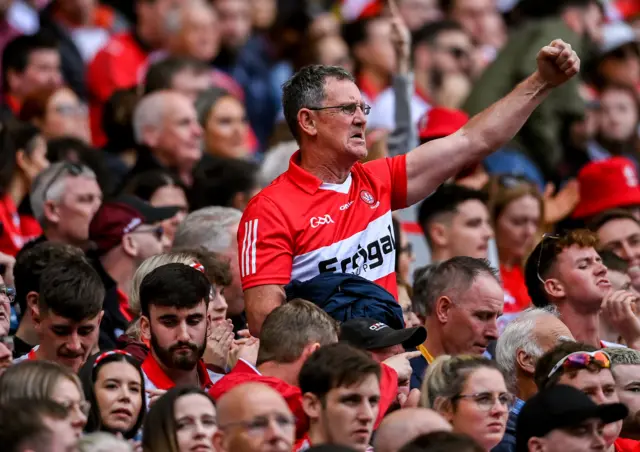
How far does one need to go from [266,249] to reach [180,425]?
119cm

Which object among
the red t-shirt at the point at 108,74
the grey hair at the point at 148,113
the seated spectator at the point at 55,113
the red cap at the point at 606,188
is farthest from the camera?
the red t-shirt at the point at 108,74

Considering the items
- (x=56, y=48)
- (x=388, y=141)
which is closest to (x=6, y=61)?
(x=56, y=48)

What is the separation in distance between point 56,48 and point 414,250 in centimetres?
360

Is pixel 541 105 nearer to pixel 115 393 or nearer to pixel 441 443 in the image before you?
pixel 115 393

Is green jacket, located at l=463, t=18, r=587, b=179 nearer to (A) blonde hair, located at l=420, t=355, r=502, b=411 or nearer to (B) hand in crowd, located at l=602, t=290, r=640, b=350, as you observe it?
(B) hand in crowd, located at l=602, t=290, r=640, b=350

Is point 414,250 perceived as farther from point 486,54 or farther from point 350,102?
point 486,54

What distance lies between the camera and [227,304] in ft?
28.7

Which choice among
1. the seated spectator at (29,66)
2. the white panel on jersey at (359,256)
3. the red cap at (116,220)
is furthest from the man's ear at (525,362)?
the seated spectator at (29,66)

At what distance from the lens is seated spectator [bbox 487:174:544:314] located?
36.8 ft

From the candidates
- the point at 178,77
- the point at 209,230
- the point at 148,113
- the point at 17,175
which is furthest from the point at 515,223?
the point at 17,175

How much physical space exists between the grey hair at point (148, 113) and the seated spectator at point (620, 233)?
325 centimetres

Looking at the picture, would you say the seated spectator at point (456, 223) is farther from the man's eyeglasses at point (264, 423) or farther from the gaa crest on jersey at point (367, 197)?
the man's eyeglasses at point (264, 423)

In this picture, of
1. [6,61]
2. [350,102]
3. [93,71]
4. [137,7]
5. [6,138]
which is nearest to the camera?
[350,102]

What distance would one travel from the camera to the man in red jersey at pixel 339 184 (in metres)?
7.50
